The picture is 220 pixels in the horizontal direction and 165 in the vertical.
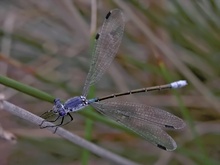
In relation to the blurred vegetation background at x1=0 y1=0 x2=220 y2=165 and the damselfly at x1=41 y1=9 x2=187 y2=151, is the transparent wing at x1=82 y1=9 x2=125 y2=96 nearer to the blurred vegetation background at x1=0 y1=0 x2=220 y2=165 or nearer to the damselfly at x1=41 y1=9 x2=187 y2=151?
the damselfly at x1=41 y1=9 x2=187 y2=151

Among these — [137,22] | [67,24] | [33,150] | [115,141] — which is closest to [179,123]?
[137,22]

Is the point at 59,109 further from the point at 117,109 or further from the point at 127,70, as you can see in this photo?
the point at 127,70

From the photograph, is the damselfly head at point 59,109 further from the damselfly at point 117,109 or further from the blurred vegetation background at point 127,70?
the blurred vegetation background at point 127,70

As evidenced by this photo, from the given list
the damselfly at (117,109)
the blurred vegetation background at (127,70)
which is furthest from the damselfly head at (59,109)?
the blurred vegetation background at (127,70)

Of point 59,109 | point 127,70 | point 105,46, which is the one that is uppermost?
point 105,46

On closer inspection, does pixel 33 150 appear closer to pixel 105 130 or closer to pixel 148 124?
pixel 105 130

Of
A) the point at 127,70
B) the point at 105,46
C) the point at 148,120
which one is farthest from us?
the point at 127,70

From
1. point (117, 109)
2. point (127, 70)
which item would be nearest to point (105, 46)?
point (117, 109)
